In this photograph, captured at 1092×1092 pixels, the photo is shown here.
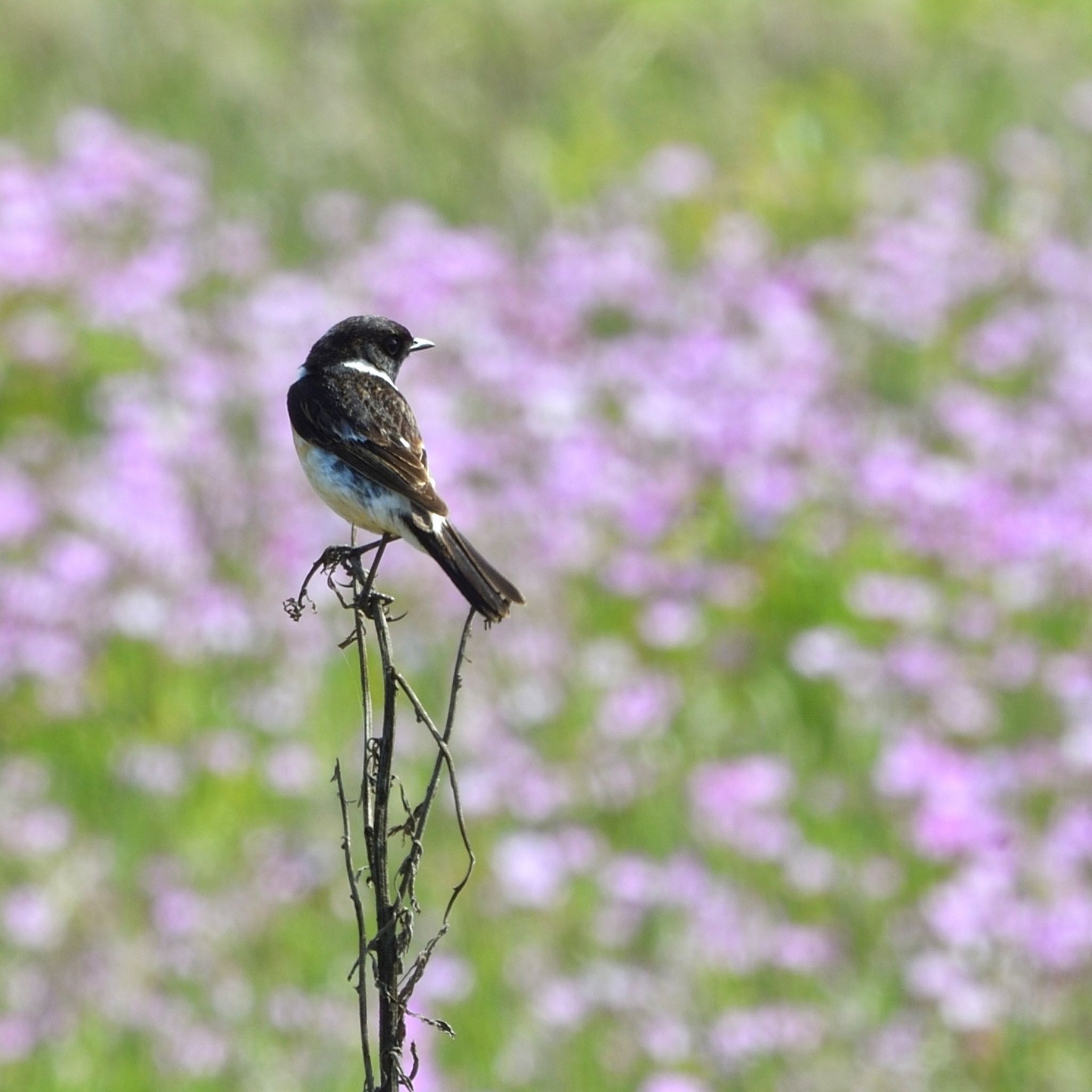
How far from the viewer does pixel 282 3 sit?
10.1m

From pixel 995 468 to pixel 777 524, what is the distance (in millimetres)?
878

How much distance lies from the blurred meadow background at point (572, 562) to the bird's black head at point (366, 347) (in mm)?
1989

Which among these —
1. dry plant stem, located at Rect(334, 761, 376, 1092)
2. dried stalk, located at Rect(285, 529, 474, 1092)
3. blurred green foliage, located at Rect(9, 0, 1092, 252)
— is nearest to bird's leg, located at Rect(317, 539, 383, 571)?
dried stalk, located at Rect(285, 529, 474, 1092)

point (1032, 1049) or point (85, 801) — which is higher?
point (85, 801)

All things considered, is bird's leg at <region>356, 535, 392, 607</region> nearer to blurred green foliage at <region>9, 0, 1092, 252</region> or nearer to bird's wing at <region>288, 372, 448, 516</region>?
bird's wing at <region>288, 372, 448, 516</region>

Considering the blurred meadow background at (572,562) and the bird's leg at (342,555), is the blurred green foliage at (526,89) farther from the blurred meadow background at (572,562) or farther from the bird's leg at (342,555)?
the bird's leg at (342,555)

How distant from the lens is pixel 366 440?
2025 mm

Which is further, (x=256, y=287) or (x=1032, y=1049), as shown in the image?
(x=256, y=287)

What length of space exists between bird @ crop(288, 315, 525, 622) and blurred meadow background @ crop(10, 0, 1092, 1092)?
76.4 inches

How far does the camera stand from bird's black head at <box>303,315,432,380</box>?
1.96 metres

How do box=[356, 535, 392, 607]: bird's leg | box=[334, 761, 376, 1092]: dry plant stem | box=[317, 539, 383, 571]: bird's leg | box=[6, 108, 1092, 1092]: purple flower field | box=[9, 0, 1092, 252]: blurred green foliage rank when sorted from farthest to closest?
box=[9, 0, 1092, 252]: blurred green foliage < box=[6, 108, 1092, 1092]: purple flower field < box=[317, 539, 383, 571]: bird's leg < box=[356, 535, 392, 607]: bird's leg < box=[334, 761, 376, 1092]: dry plant stem

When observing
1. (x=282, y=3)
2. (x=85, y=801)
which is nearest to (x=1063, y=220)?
(x=282, y=3)

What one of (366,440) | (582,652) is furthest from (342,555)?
(582,652)

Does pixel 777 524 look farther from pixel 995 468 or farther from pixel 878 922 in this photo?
pixel 878 922
